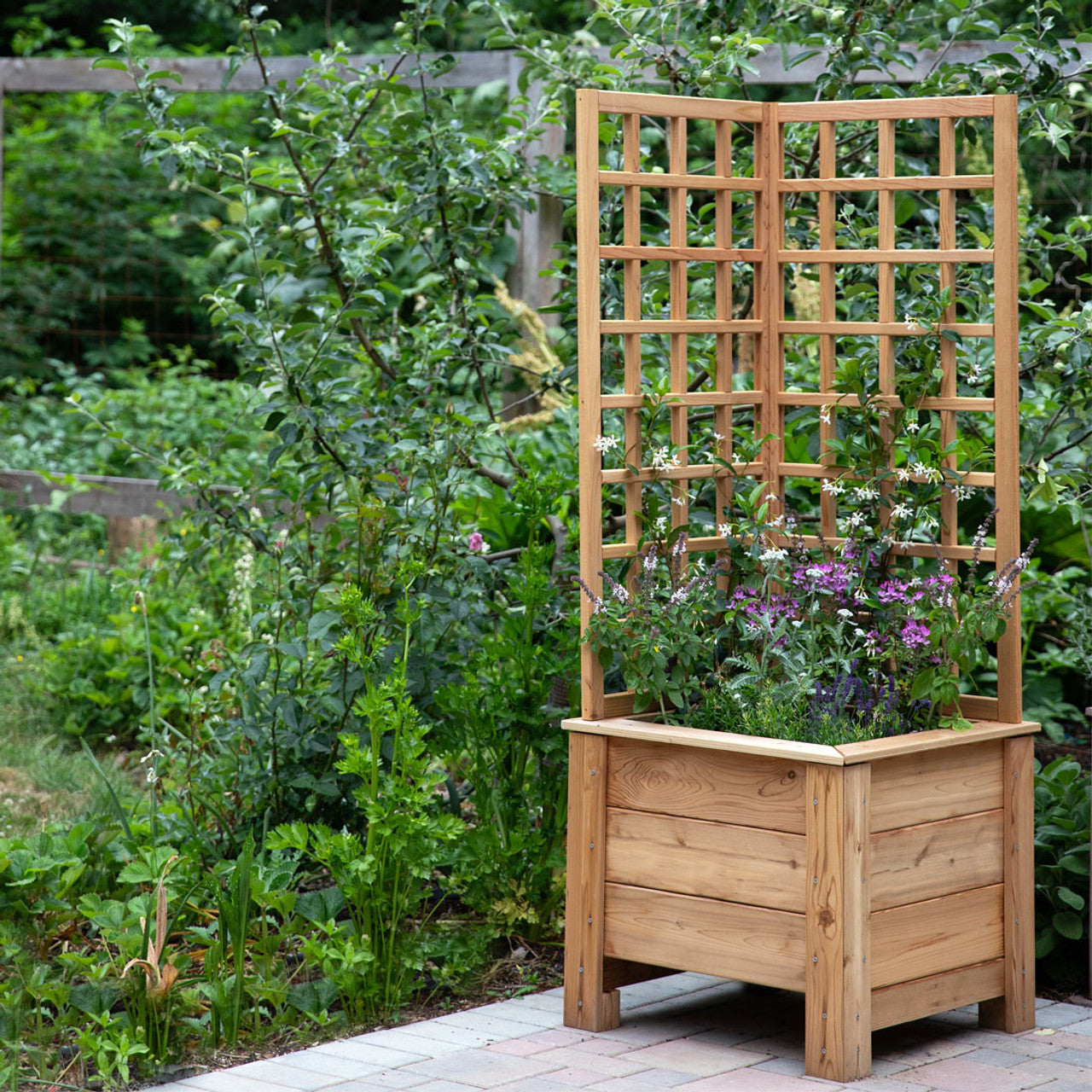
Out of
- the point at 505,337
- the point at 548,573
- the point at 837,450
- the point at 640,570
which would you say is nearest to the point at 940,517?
the point at 837,450

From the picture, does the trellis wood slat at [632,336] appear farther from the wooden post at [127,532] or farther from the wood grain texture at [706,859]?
the wooden post at [127,532]

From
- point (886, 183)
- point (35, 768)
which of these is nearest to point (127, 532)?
point (35, 768)

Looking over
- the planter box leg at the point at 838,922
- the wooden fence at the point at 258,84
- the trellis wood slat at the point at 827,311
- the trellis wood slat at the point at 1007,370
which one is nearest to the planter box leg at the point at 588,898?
the planter box leg at the point at 838,922

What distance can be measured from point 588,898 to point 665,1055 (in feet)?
1.19

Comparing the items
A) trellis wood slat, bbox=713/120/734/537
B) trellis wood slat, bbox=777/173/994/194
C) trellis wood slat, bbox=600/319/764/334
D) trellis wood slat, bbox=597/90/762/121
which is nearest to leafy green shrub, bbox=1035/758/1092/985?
trellis wood slat, bbox=713/120/734/537

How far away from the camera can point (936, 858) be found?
327 centimetres

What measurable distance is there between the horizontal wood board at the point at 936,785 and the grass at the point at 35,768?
2.14m

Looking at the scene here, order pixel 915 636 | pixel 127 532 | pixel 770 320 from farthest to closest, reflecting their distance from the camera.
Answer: pixel 127 532 < pixel 770 320 < pixel 915 636

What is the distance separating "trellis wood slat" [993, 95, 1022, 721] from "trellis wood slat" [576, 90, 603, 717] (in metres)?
0.83

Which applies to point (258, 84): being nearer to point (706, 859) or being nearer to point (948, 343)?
point (948, 343)

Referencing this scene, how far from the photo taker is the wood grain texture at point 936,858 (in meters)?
3.15

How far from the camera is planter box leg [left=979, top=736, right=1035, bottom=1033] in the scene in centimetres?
342

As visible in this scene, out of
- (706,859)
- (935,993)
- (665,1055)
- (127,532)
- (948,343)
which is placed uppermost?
(948,343)

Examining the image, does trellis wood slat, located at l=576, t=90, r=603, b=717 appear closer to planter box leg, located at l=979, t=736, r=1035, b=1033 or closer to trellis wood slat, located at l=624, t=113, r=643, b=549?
trellis wood slat, located at l=624, t=113, r=643, b=549
